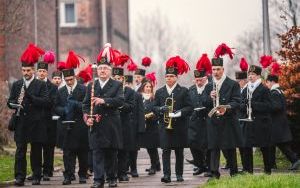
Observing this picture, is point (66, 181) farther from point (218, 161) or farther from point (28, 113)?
point (218, 161)

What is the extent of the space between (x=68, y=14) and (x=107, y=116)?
37.6 meters

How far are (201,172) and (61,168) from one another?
4225 millimetres

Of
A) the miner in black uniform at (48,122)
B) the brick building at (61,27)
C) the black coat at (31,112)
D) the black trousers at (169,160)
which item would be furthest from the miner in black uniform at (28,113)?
the brick building at (61,27)

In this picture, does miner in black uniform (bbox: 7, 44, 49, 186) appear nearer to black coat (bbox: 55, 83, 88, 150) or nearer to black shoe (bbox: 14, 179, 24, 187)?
black shoe (bbox: 14, 179, 24, 187)

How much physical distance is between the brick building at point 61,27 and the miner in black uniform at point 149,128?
7.68 meters

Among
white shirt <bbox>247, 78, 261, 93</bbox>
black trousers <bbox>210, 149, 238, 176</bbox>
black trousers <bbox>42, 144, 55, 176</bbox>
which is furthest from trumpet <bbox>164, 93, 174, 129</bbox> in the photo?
black trousers <bbox>42, 144, 55, 176</bbox>

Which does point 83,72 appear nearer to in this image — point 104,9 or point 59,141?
point 59,141

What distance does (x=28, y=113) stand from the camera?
15727mm

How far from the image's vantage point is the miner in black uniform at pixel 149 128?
1839cm

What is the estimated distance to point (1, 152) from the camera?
911 inches

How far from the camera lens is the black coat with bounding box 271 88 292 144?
17.8 metres

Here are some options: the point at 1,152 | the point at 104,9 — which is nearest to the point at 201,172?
the point at 1,152

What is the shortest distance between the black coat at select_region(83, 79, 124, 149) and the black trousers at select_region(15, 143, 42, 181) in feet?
5.94

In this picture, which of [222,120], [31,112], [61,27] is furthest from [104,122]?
[61,27]
